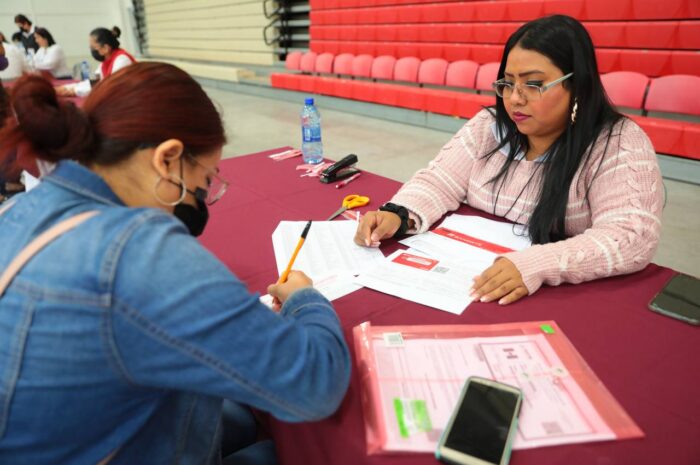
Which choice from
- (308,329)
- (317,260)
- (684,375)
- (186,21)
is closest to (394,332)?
(308,329)

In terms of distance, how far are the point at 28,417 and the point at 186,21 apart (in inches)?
478

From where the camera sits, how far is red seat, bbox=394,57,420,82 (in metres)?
5.60

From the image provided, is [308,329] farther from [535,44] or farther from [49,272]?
[535,44]

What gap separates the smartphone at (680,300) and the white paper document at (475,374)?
Result: 315mm

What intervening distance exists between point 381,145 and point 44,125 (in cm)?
428

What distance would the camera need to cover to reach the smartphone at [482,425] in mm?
629

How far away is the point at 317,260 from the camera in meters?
1.20

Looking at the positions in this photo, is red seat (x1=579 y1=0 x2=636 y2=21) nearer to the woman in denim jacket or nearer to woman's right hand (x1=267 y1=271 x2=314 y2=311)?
woman's right hand (x1=267 y1=271 x2=314 y2=311)

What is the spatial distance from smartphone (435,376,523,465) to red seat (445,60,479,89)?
4.72 meters

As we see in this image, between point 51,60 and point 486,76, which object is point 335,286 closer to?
point 486,76

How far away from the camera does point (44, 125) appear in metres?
0.64

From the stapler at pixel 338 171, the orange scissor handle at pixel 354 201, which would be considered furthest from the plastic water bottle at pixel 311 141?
the orange scissor handle at pixel 354 201

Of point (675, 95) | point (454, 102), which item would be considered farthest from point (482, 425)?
point (454, 102)

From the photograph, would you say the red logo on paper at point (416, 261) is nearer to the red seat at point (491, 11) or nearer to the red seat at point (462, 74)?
the red seat at point (462, 74)
